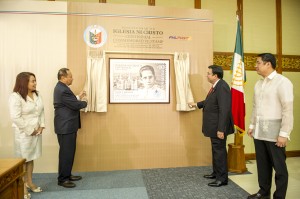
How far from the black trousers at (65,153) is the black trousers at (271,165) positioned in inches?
89.1

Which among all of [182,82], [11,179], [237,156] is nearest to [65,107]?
[11,179]

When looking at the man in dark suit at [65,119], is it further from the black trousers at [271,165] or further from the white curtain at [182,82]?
the black trousers at [271,165]

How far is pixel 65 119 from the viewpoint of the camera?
3264 mm

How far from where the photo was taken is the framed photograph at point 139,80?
13.2ft

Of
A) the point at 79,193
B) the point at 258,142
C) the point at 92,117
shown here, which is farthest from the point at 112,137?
the point at 258,142

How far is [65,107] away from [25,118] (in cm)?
49

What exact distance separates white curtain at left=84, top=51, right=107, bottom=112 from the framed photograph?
129 millimetres

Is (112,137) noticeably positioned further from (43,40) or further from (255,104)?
(255,104)

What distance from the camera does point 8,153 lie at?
384cm

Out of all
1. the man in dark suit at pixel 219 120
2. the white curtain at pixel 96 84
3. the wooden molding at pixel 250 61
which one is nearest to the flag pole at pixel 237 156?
the man in dark suit at pixel 219 120

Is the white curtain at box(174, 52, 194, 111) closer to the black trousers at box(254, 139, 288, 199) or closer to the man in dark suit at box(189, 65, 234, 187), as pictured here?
the man in dark suit at box(189, 65, 234, 187)

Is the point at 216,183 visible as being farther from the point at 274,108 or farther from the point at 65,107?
the point at 65,107

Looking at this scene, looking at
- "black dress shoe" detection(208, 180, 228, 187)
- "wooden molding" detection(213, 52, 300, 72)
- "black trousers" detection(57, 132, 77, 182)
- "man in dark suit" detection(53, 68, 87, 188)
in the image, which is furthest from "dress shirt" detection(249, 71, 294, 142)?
"black trousers" detection(57, 132, 77, 182)

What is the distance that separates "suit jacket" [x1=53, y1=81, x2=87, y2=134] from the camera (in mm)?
3209
